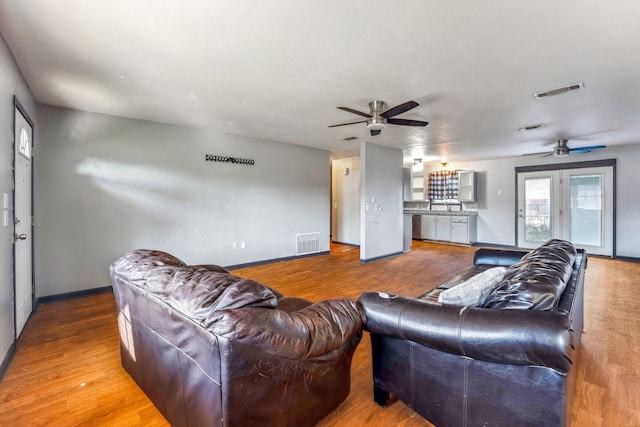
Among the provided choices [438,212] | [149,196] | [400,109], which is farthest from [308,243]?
[438,212]

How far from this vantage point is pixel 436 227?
8953 millimetres

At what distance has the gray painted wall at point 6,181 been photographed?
2.24 metres

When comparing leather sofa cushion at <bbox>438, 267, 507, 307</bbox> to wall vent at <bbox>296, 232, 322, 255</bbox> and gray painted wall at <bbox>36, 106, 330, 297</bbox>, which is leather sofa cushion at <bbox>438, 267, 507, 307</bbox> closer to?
gray painted wall at <bbox>36, 106, 330, 297</bbox>

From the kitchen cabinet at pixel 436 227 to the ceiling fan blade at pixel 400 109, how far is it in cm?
614

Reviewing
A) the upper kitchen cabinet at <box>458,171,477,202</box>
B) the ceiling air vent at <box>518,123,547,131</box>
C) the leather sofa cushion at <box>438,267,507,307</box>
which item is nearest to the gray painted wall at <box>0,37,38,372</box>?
the leather sofa cushion at <box>438,267,507,307</box>

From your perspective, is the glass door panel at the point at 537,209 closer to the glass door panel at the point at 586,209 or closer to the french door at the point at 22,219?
the glass door panel at the point at 586,209

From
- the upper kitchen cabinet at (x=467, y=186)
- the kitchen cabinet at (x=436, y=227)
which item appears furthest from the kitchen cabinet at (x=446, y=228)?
the upper kitchen cabinet at (x=467, y=186)

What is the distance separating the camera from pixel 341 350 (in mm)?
1570

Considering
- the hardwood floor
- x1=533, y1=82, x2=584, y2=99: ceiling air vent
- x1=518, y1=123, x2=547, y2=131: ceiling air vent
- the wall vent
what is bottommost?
the hardwood floor

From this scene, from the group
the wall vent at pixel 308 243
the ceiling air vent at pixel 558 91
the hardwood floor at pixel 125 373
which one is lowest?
the hardwood floor at pixel 125 373

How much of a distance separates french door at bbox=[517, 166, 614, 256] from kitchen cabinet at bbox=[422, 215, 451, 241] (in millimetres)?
1744

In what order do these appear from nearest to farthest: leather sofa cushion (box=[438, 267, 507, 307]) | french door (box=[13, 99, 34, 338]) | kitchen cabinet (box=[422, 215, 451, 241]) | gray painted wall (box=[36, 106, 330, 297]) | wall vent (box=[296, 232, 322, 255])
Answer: leather sofa cushion (box=[438, 267, 507, 307]) → french door (box=[13, 99, 34, 338]) → gray painted wall (box=[36, 106, 330, 297]) → wall vent (box=[296, 232, 322, 255]) → kitchen cabinet (box=[422, 215, 451, 241])

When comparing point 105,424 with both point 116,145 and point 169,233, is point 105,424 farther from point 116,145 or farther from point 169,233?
point 116,145

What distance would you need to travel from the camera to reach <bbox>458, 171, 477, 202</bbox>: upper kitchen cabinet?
27.6ft
